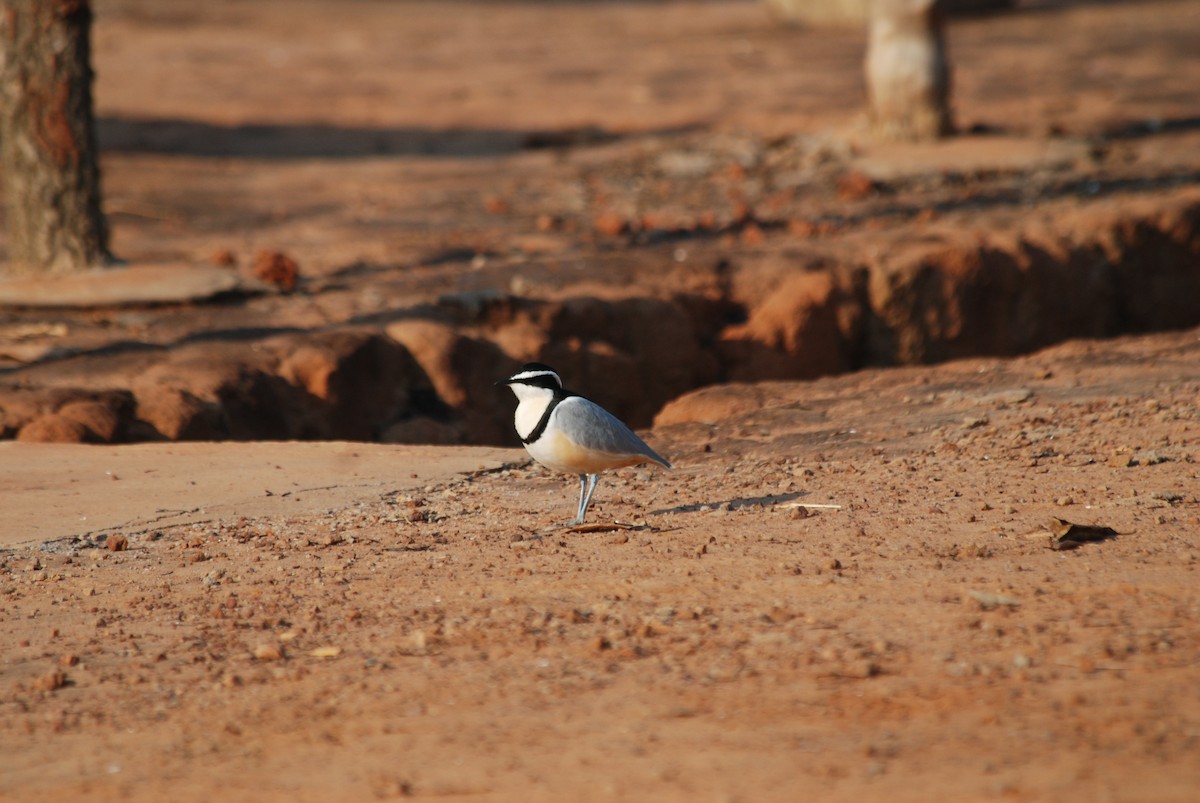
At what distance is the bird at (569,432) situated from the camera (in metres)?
4.77

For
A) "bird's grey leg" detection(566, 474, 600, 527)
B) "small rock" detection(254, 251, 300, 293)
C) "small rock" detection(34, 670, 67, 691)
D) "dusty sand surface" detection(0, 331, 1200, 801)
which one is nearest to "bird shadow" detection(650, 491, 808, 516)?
"dusty sand surface" detection(0, 331, 1200, 801)

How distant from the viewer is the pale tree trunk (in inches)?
495

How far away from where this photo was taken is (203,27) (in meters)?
22.7

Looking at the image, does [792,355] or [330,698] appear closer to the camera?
[330,698]

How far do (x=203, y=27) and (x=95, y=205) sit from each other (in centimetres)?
1473

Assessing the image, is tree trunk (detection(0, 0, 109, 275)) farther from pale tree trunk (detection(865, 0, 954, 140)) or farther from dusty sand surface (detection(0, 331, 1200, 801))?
pale tree trunk (detection(865, 0, 954, 140))

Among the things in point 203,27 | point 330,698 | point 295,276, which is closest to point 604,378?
point 295,276

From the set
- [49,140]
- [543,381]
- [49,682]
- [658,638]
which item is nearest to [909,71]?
[49,140]

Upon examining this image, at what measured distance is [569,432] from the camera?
4746mm

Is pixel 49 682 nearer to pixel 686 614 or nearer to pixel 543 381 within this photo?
pixel 686 614

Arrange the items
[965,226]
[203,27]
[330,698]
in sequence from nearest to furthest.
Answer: [330,698], [965,226], [203,27]

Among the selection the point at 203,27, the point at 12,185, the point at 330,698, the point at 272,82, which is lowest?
the point at 330,698

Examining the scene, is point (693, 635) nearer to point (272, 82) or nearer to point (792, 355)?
point (792, 355)

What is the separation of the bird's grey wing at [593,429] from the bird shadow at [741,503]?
471mm
